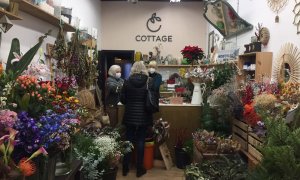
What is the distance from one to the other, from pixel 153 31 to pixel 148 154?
4.80 metres

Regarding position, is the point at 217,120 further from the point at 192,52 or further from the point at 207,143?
the point at 192,52

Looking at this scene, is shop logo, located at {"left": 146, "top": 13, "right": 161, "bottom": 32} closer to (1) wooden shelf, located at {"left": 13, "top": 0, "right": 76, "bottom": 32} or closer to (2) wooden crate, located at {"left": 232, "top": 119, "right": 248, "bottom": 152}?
(1) wooden shelf, located at {"left": 13, "top": 0, "right": 76, "bottom": 32}

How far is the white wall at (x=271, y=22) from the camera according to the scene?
11.7 ft

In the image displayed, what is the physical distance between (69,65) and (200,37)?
5.78 metres

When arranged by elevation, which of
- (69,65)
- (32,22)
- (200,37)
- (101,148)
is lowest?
(101,148)

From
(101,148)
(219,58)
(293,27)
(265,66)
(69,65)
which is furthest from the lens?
(219,58)

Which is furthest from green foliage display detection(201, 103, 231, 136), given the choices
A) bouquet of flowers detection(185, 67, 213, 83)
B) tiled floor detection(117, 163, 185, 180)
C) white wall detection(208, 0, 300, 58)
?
white wall detection(208, 0, 300, 58)

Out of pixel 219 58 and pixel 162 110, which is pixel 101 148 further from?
pixel 219 58

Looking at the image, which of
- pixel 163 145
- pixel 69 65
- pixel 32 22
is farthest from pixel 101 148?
pixel 163 145

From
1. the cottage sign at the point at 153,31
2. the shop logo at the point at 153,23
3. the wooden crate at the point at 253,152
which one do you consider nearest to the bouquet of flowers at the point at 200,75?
the wooden crate at the point at 253,152

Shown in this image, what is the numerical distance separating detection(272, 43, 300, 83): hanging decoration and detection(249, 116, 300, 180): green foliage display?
6.23ft

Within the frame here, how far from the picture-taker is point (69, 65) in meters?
3.74

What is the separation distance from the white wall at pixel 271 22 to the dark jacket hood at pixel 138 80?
1757 mm

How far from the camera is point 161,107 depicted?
197 inches
